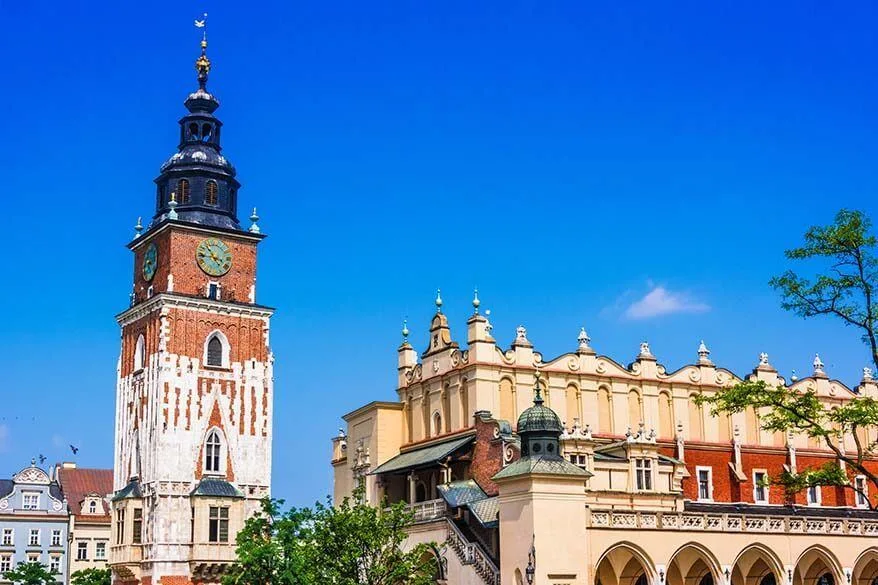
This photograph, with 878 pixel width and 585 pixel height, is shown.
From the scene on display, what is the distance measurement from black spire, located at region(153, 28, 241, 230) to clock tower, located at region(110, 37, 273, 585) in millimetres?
80

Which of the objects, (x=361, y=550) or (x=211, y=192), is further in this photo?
(x=211, y=192)

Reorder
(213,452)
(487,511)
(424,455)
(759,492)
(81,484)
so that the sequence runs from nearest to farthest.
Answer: (487,511) < (424,455) < (759,492) < (213,452) < (81,484)

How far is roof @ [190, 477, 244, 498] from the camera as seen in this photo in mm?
67625

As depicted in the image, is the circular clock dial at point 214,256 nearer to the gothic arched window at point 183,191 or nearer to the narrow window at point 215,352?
the gothic arched window at point 183,191

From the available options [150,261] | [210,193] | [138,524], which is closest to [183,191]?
[210,193]

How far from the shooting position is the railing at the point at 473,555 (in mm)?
44812

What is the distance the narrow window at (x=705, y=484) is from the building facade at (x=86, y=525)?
5314 cm

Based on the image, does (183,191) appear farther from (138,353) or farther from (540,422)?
(540,422)

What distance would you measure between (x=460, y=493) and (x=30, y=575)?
49.8 m

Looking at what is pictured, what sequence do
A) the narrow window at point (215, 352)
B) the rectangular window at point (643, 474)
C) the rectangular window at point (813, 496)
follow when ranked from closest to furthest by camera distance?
the rectangular window at point (643, 474), the rectangular window at point (813, 496), the narrow window at point (215, 352)

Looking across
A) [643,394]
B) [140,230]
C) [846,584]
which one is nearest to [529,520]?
[846,584]

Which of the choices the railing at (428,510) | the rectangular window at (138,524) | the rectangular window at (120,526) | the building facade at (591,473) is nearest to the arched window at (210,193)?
the building facade at (591,473)

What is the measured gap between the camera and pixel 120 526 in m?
69.0

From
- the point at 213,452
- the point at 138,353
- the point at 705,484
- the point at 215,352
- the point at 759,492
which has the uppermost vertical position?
the point at 138,353
